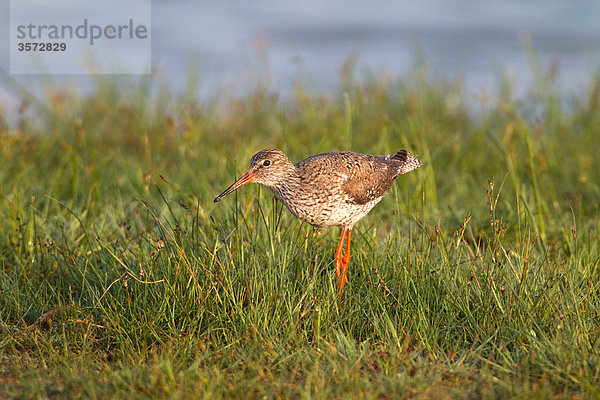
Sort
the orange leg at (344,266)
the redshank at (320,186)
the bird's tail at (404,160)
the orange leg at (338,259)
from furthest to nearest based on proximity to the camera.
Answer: the bird's tail at (404,160)
the redshank at (320,186)
the orange leg at (338,259)
the orange leg at (344,266)

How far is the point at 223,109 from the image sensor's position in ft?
30.9

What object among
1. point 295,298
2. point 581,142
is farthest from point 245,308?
point 581,142

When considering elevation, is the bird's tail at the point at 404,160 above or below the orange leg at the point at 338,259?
above

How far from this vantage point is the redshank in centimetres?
479

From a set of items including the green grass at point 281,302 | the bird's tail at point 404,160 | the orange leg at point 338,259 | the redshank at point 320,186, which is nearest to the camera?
the green grass at point 281,302

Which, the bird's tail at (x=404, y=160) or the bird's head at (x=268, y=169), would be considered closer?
the bird's head at (x=268, y=169)

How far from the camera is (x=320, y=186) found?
4883mm

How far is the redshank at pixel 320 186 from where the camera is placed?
4793 mm

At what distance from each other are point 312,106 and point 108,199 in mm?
3034

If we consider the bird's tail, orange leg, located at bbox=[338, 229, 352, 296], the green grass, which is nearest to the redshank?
orange leg, located at bbox=[338, 229, 352, 296]

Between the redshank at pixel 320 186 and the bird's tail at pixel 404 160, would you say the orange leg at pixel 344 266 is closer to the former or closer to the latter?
the redshank at pixel 320 186

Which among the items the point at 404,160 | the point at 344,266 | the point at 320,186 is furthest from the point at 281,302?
the point at 404,160

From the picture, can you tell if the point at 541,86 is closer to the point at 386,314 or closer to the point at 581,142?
the point at 581,142

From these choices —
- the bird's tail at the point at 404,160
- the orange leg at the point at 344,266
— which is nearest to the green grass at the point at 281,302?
the orange leg at the point at 344,266
